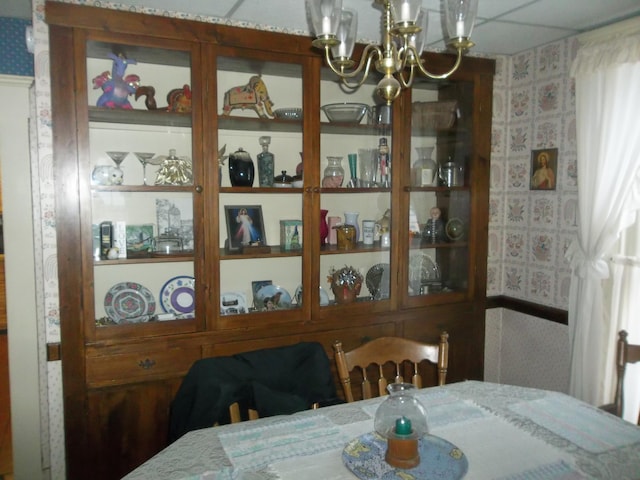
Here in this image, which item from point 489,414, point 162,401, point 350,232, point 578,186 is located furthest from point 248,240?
point 578,186

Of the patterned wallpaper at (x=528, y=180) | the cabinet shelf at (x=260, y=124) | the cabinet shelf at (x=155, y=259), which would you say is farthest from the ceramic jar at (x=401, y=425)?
the patterned wallpaper at (x=528, y=180)

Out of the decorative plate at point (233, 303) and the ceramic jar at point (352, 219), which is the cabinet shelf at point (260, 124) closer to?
the ceramic jar at point (352, 219)

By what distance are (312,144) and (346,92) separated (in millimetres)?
408

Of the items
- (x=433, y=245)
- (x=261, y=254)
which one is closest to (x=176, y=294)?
(x=261, y=254)

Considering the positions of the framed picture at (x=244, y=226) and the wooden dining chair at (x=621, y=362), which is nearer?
the wooden dining chair at (x=621, y=362)

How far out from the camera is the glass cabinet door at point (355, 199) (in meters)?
2.62

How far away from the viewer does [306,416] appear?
1567 millimetres

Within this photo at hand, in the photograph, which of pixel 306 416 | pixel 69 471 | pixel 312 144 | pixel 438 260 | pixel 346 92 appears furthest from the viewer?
pixel 438 260

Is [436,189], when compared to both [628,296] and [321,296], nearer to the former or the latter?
[321,296]

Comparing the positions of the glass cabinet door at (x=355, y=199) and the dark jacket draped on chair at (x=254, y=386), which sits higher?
the glass cabinet door at (x=355, y=199)

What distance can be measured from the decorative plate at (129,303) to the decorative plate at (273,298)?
539 mm

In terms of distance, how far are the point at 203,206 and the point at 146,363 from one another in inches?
29.7

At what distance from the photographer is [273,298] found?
2602 millimetres

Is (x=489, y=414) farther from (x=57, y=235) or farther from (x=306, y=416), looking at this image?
(x=57, y=235)
